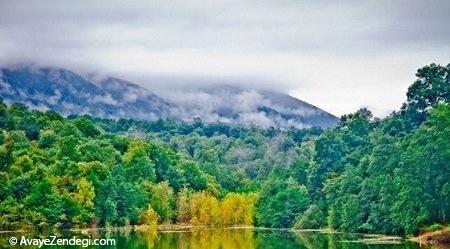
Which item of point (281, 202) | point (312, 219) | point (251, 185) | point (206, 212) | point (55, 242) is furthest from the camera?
point (251, 185)

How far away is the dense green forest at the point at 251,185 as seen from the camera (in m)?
68.0

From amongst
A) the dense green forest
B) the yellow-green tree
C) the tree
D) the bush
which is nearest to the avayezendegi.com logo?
the dense green forest

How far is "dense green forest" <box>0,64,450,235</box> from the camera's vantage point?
68.0 m

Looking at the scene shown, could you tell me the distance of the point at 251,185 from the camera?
152 meters

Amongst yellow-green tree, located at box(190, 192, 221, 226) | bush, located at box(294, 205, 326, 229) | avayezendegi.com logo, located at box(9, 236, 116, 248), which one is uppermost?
avayezendegi.com logo, located at box(9, 236, 116, 248)

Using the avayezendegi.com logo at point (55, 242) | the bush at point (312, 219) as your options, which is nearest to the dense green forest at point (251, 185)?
the bush at point (312, 219)

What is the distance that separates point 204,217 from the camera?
122 metres

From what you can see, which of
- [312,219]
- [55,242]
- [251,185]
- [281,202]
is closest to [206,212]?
[281,202]

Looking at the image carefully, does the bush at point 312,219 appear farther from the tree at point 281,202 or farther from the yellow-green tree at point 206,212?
the yellow-green tree at point 206,212

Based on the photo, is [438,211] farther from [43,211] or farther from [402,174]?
[43,211]

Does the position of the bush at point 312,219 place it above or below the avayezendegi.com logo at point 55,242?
below

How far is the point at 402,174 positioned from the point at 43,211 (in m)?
39.6

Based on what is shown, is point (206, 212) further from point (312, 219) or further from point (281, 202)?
point (312, 219)

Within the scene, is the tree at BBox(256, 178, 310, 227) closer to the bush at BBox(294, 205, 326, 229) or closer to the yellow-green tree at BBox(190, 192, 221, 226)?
the bush at BBox(294, 205, 326, 229)
